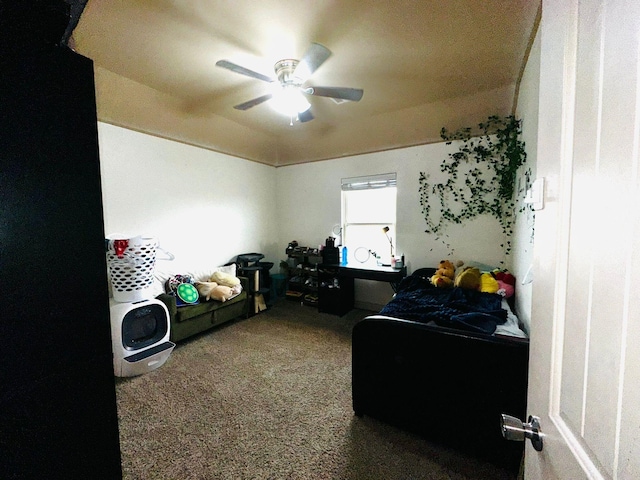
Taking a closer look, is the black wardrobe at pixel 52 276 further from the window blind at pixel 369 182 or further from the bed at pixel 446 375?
the window blind at pixel 369 182

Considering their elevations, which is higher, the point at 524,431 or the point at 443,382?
the point at 524,431

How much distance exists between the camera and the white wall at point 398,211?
3268mm

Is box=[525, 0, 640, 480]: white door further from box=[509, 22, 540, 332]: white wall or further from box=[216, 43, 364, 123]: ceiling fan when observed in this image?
box=[216, 43, 364, 123]: ceiling fan

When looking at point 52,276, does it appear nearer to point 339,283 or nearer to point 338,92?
point 338,92

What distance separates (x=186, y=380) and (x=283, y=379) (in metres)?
0.85

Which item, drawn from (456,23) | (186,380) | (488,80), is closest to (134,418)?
(186,380)

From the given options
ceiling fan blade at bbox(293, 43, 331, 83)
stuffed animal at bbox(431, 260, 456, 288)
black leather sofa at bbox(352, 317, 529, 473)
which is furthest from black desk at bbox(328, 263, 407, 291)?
ceiling fan blade at bbox(293, 43, 331, 83)

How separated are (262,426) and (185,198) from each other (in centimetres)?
286

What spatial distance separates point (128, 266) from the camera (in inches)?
92.4

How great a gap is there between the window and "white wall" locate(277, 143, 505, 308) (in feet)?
0.36

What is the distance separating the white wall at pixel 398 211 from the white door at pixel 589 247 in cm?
294

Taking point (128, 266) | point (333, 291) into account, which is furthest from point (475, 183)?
point (128, 266)

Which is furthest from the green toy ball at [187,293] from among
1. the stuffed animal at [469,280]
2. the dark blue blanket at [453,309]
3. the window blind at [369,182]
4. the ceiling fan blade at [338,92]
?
the stuffed animal at [469,280]

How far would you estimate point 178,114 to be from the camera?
312cm
